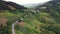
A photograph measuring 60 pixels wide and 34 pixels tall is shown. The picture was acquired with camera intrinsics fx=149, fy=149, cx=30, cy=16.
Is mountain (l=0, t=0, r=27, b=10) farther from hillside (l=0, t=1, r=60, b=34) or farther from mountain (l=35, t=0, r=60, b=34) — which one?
mountain (l=35, t=0, r=60, b=34)

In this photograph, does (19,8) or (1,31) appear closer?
(1,31)

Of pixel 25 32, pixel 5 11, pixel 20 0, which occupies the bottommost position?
pixel 25 32

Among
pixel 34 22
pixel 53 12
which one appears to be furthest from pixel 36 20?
pixel 53 12

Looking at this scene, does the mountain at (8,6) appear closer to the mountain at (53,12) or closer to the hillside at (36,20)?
the hillside at (36,20)

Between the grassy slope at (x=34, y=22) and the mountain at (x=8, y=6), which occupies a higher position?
the mountain at (x=8, y=6)

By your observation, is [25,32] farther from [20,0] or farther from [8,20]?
[20,0]

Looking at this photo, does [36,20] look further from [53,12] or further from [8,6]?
[8,6]

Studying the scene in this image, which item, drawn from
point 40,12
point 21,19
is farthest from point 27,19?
point 40,12

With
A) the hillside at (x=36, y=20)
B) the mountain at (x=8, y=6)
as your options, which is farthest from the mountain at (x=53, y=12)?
the mountain at (x=8, y=6)

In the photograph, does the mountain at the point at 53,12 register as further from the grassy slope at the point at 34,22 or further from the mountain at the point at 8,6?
the mountain at the point at 8,6

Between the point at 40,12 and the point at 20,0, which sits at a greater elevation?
the point at 20,0
